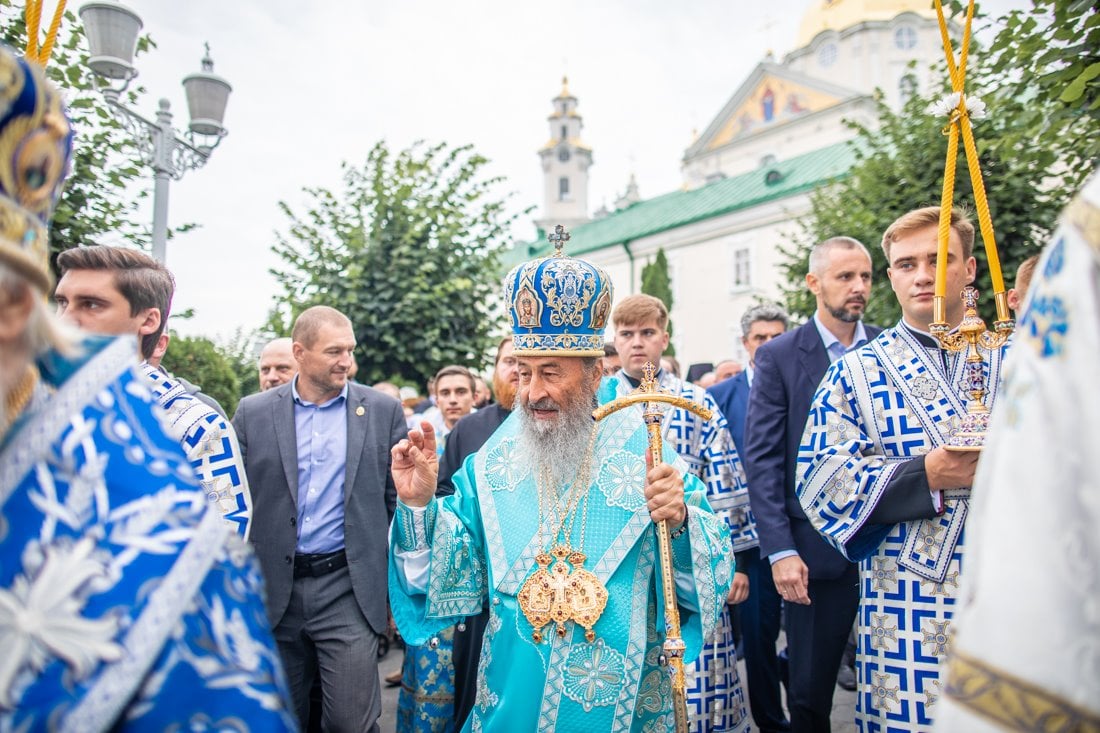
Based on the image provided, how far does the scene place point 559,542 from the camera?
108 inches

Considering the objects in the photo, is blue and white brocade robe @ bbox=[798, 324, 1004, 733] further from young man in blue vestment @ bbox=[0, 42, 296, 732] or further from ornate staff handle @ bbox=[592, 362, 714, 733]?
young man in blue vestment @ bbox=[0, 42, 296, 732]

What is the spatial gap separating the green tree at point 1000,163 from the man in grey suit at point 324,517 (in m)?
3.45

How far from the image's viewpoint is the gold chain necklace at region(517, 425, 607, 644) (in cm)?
254

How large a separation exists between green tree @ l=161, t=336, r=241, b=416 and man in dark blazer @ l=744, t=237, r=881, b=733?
19.0 ft

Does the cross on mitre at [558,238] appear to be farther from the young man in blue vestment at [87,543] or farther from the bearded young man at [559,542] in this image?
the young man in blue vestment at [87,543]

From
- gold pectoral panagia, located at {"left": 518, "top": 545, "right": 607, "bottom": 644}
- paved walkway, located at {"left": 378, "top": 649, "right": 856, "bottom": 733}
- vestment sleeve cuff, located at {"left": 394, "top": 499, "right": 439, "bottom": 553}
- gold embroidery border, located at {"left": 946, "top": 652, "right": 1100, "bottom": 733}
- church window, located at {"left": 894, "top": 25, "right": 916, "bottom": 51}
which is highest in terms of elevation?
church window, located at {"left": 894, "top": 25, "right": 916, "bottom": 51}

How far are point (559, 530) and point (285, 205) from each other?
25.4 ft

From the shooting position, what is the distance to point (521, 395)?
293 cm

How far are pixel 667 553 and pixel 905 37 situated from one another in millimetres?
47570

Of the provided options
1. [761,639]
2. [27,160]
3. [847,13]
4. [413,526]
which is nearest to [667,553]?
[413,526]

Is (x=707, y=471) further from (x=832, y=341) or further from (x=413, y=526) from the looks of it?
(x=413, y=526)

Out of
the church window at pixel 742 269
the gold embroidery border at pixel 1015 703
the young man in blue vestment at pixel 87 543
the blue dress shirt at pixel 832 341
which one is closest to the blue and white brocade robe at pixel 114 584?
the young man in blue vestment at pixel 87 543

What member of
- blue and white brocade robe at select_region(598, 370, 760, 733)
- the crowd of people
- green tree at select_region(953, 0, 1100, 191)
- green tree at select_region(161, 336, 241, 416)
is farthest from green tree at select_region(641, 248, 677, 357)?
blue and white brocade robe at select_region(598, 370, 760, 733)

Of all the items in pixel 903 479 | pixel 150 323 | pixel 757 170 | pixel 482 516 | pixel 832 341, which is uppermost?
pixel 757 170
